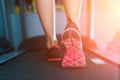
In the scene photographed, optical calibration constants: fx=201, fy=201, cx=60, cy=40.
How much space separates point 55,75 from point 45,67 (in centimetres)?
18

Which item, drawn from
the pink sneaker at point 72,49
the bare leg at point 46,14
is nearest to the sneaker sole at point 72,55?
the pink sneaker at point 72,49

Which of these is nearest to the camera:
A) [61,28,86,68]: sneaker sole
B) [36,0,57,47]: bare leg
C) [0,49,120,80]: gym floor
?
[0,49,120,80]: gym floor

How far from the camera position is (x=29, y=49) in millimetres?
1879

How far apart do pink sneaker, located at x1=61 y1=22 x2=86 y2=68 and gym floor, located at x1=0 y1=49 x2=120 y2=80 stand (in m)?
0.03

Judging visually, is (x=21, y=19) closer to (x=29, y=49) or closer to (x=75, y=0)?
(x=29, y=49)

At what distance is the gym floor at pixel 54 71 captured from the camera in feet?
3.30

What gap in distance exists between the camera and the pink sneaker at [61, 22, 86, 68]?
3.75 feet

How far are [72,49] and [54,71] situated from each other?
0.56 feet

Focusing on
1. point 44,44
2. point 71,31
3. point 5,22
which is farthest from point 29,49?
point 71,31

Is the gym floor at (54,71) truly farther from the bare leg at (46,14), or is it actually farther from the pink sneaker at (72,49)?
the bare leg at (46,14)

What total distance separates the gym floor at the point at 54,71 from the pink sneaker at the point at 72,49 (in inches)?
1.4

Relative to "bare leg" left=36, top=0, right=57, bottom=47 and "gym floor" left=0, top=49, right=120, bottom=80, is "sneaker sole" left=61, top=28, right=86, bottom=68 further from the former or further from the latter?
"bare leg" left=36, top=0, right=57, bottom=47

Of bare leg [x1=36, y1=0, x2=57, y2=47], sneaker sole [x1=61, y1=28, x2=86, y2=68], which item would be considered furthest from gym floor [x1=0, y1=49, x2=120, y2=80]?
bare leg [x1=36, y1=0, x2=57, y2=47]

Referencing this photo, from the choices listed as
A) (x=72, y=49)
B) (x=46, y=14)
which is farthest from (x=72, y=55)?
(x=46, y=14)
